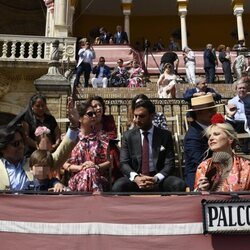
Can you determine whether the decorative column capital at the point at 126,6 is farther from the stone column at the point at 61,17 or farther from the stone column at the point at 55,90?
the stone column at the point at 55,90

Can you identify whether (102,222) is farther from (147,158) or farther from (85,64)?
(85,64)

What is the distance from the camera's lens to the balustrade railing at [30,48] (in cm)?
1678

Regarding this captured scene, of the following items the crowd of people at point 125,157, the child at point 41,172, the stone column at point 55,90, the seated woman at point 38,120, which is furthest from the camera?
the stone column at point 55,90

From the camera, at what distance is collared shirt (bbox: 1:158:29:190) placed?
4.93 m

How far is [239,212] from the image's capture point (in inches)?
156

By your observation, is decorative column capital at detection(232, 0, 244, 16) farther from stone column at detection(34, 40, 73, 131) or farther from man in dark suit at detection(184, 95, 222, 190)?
man in dark suit at detection(184, 95, 222, 190)

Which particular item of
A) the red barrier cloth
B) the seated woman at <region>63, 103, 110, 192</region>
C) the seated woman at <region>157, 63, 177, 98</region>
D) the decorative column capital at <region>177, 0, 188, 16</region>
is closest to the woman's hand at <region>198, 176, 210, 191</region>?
the red barrier cloth

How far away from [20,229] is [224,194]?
1732 millimetres

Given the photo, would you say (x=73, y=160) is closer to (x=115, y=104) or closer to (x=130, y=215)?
(x=130, y=215)

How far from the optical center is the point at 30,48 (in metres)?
17.0

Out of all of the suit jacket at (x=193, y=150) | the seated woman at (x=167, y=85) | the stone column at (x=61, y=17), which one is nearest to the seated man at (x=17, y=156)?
the suit jacket at (x=193, y=150)

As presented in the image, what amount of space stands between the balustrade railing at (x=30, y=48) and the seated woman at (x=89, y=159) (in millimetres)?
11322

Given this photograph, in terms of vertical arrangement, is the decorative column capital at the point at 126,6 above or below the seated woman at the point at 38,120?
above

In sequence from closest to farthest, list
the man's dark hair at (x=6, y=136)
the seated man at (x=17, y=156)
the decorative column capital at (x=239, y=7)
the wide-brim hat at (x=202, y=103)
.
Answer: the seated man at (x=17, y=156), the man's dark hair at (x=6, y=136), the wide-brim hat at (x=202, y=103), the decorative column capital at (x=239, y=7)
